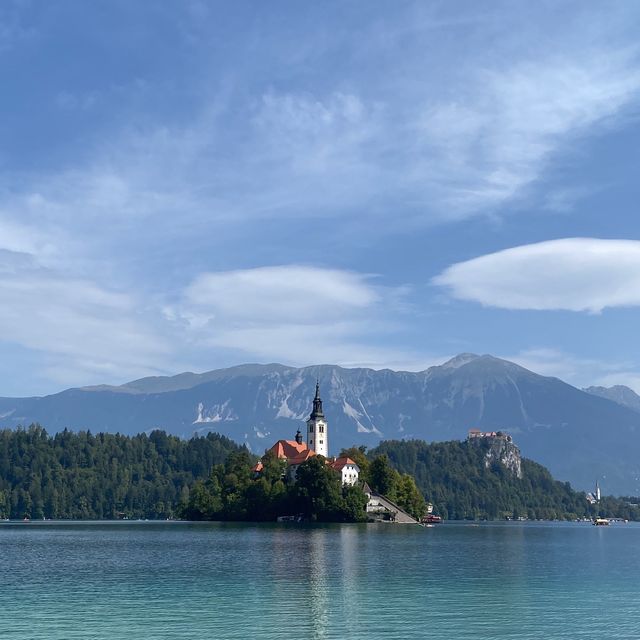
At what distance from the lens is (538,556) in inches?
4171

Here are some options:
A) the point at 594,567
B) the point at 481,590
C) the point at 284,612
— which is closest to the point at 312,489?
the point at 594,567

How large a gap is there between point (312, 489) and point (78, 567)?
116049 mm

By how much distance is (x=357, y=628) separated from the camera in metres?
48.1

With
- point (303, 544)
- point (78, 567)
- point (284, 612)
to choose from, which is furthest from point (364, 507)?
point (284, 612)

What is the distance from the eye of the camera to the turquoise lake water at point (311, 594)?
47.9 meters

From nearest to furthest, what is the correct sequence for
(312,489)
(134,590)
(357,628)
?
(357,628), (134,590), (312,489)

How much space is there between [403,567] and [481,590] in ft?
59.2

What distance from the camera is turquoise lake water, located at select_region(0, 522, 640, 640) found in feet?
157

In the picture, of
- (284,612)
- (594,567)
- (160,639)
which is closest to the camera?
(160,639)

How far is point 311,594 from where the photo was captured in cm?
6097

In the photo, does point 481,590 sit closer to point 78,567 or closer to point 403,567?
point 403,567

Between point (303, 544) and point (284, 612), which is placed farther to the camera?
point (303, 544)

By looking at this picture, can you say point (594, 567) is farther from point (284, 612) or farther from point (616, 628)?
point (284, 612)

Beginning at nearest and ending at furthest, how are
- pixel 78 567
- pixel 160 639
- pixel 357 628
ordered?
pixel 160 639 → pixel 357 628 → pixel 78 567
